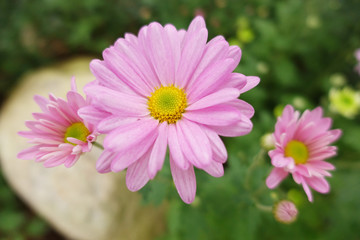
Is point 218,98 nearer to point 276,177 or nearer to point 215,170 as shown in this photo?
point 215,170

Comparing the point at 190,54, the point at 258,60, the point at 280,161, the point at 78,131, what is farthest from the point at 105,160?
the point at 258,60

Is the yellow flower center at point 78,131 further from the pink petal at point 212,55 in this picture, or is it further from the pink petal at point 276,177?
the pink petal at point 276,177

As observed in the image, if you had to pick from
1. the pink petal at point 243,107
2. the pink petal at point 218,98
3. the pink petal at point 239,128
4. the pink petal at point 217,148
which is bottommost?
the pink petal at point 217,148

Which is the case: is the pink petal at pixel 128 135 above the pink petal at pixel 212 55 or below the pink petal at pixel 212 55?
below

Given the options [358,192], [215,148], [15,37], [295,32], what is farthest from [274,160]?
[15,37]

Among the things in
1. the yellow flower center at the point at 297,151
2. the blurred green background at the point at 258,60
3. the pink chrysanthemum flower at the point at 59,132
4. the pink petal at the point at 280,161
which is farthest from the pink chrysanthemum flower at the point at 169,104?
the blurred green background at the point at 258,60

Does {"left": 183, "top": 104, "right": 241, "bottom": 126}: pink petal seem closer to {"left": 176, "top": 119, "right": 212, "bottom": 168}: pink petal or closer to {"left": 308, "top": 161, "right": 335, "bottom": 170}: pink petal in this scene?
{"left": 176, "top": 119, "right": 212, "bottom": 168}: pink petal
